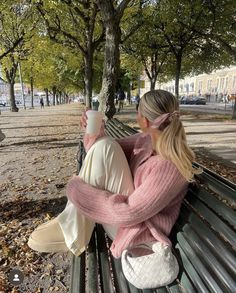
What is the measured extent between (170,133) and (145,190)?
1.11ft

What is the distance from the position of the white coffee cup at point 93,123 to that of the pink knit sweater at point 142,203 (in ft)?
1.36

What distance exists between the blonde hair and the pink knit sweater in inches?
1.6

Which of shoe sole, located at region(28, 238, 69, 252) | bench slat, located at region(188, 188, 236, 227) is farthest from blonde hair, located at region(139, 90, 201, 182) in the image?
shoe sole, located at region(28, 238, 69, 252)

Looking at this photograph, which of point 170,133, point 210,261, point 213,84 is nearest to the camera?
point 210,261

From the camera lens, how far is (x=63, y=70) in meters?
40.9

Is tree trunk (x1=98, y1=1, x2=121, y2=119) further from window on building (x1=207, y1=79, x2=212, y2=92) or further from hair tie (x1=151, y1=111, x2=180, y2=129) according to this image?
window on building (x1=207, y1=79, x2=212, y2=92)

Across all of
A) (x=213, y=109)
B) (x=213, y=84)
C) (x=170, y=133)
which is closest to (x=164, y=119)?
(x=170, y=133)

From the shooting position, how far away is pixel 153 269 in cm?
199

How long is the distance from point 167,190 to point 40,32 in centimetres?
2117

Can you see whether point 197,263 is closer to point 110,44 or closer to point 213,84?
point 110,44

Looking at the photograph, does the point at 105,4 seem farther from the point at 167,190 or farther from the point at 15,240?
the point at 167,190

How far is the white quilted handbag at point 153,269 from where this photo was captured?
1973 millimetres

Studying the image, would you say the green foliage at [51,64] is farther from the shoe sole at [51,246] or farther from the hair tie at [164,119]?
the hair tie at [164,119]

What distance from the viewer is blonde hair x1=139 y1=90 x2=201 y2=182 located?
2.03m
